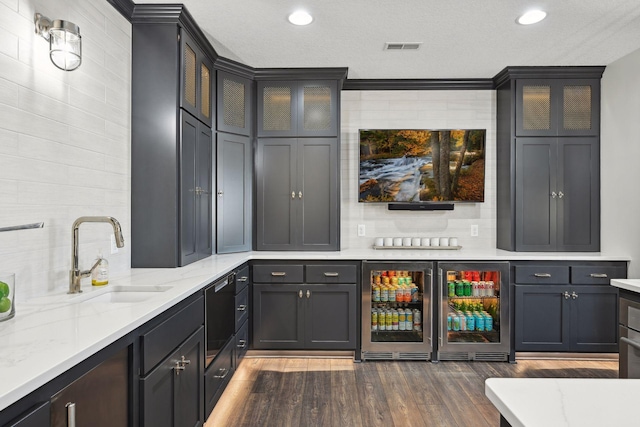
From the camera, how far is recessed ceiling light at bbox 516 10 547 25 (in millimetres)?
2770

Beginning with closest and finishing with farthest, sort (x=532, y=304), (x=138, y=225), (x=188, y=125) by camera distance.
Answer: (x=138, y=225) → (x=188, y=125) → (x=532, y=304)

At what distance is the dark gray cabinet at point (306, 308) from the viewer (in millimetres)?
3557

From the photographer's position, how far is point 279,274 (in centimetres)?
355

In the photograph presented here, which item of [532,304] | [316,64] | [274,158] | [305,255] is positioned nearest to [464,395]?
[532,304]

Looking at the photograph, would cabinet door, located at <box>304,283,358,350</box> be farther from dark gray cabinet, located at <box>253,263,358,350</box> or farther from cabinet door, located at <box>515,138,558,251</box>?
cabinet door, located at <box>515,138,558,251</box>

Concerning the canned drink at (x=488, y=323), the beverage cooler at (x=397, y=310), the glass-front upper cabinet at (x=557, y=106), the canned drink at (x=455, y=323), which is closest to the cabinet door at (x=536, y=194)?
the glass-front upper cabinet at (x=557, y=106)

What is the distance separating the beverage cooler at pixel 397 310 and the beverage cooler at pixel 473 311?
0.13m

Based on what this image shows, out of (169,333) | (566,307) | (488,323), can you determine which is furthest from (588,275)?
(169,333)

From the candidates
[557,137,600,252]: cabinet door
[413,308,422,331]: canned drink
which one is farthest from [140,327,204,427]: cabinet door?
[557,137,600,252]: cabinet door

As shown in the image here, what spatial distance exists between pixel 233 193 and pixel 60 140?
1811mm

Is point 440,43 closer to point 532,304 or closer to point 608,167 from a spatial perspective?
point 608,167

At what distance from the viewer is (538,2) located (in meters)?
2.65

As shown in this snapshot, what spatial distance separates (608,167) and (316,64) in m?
2.85

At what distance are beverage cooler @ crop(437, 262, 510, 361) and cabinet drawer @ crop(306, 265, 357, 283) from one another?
772 mm
